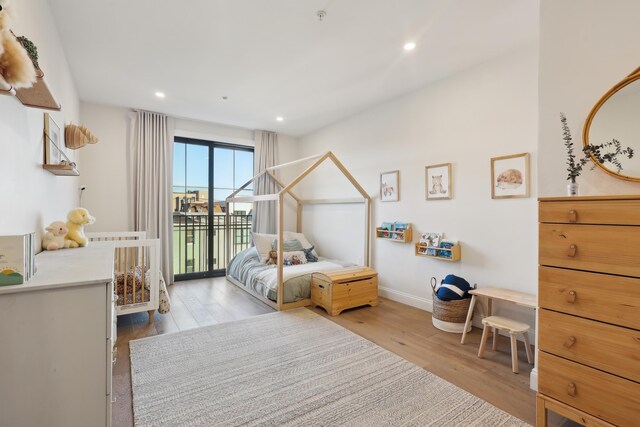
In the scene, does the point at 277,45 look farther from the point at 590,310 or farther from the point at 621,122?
the point at 590,310

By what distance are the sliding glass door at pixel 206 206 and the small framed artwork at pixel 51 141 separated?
2.34m

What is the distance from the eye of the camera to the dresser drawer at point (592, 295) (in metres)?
1.25

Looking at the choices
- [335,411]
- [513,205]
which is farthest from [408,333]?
[513,205]

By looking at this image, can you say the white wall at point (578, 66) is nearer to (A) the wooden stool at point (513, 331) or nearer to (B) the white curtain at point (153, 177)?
(A) the wooden stool at point (513, 331)

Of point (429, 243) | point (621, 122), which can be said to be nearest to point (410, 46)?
point (621, 122)

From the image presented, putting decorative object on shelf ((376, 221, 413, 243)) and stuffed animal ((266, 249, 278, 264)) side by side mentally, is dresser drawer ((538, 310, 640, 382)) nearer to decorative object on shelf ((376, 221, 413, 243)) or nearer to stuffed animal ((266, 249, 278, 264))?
decorative object on shelf ((376, 221, 413, 243))

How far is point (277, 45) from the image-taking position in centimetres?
262

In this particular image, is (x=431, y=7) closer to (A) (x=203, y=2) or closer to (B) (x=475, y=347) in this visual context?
(A) (x=203, y=2)

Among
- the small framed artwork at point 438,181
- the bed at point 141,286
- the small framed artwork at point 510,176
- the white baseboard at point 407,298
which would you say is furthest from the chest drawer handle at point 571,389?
the bed at point 141,286

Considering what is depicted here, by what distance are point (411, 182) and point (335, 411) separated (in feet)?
8.68

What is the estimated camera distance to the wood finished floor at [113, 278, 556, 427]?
1883 mm

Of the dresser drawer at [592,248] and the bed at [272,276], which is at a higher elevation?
the dresser drawer at [592,248]

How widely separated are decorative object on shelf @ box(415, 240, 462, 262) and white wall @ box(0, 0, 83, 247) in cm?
329

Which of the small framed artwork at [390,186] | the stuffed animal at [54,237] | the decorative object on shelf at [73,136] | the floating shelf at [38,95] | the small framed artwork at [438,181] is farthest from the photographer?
the small framed artwork at [390,186]
